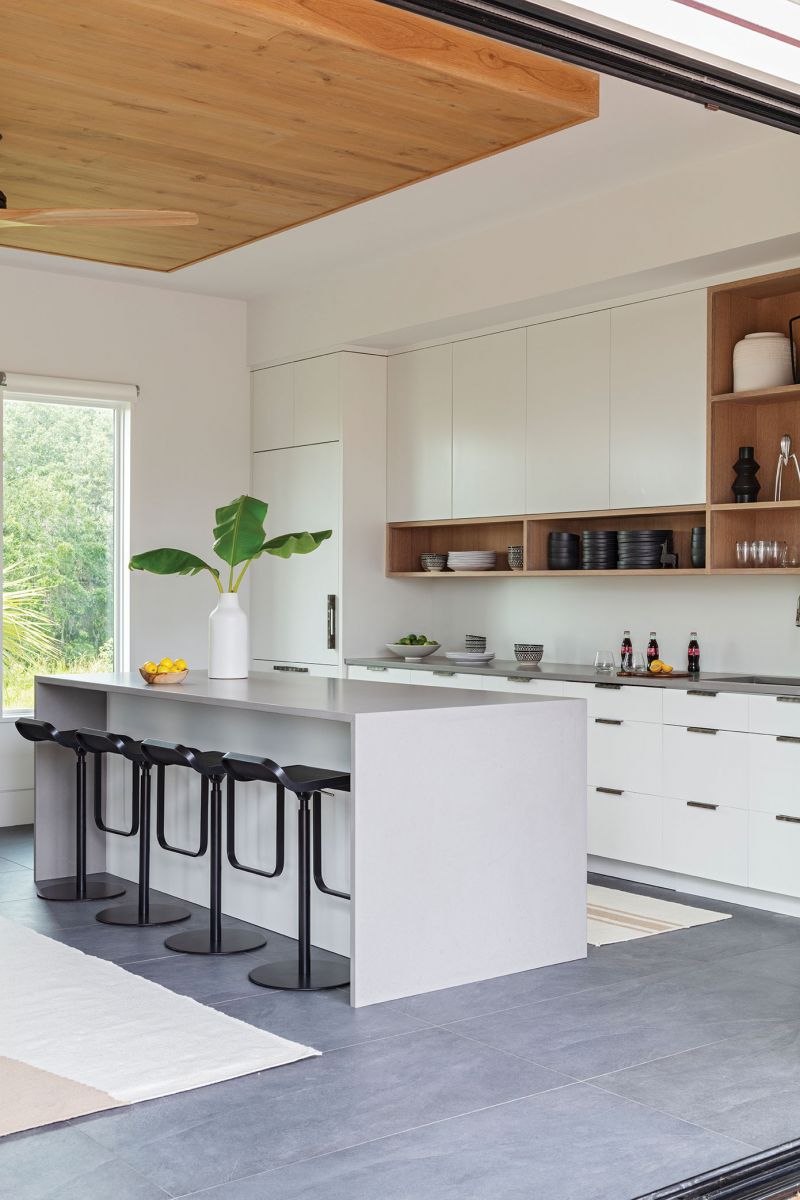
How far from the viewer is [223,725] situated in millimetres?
5137

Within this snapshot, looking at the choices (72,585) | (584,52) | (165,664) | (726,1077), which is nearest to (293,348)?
(72,585)

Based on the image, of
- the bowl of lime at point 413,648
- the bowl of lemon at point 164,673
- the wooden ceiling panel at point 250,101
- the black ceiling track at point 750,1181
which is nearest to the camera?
the black ceiling track at point 750,1181

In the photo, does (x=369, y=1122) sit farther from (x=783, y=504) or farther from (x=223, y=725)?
(x=783, y=504)

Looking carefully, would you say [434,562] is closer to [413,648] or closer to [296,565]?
[413,648]

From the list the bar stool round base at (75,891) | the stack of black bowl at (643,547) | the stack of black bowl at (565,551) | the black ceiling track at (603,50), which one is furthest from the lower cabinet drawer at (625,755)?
the black ceiling track at (603,50)

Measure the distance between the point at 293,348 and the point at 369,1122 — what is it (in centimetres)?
532

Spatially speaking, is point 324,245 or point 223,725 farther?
point 324,245

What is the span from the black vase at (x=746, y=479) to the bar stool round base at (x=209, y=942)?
8.93 ft

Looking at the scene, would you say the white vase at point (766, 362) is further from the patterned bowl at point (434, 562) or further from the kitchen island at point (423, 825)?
the patterned bowl at point (434, 562)

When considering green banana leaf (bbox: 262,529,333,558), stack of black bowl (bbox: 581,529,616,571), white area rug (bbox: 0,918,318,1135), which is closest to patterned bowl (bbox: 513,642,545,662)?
stack of black bowl (bbox: 581,529,616,571)

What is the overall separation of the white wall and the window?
144 mm

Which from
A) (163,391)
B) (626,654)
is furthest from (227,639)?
(163,391)

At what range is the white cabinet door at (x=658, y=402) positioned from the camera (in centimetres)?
561

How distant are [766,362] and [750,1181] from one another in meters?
3.65
